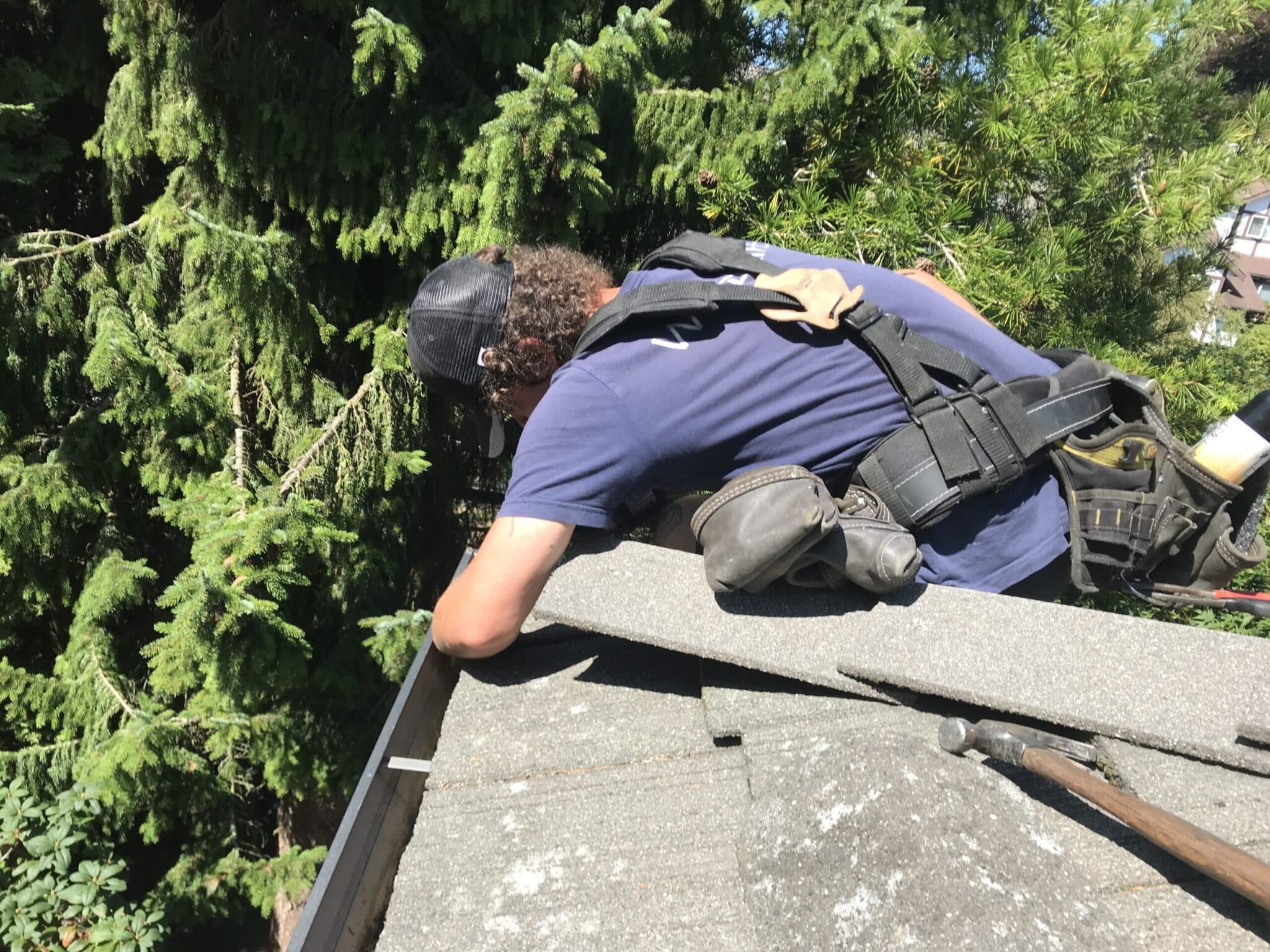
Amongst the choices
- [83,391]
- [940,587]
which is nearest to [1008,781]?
[940,587]

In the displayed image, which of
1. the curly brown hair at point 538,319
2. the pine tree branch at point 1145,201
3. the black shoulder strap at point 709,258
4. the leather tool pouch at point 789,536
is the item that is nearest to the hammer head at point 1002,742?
the leather tool pouch at point 789,536

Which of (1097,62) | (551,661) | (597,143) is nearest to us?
(551,661)

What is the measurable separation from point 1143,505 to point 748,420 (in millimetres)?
984

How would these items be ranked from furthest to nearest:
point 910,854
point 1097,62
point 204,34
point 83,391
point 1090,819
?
1. point 83,391
2. point 204,34
3. point 1097,62
4. point 1090,819
5. point 910,854

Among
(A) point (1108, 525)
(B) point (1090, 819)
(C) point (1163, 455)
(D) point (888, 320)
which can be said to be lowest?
(B) point (1090, 819)

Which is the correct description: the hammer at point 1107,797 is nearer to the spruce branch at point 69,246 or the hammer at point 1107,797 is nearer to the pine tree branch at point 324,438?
the pine tree branch at point 324,438

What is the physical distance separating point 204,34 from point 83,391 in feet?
5.83

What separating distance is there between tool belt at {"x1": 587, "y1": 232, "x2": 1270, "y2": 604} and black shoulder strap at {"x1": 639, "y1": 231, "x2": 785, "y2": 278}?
1cm

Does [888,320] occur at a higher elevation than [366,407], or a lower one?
higher

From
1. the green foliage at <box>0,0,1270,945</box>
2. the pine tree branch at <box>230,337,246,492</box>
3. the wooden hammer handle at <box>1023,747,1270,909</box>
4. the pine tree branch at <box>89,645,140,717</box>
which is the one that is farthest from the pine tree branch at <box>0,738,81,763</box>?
the wooden hammer handle at <box>1023,747,1270,909</box>

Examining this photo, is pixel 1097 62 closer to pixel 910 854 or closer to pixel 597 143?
pixel 597 143

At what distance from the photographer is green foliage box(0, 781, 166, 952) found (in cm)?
345

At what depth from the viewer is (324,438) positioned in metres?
3.25

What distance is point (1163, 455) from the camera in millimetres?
1804
